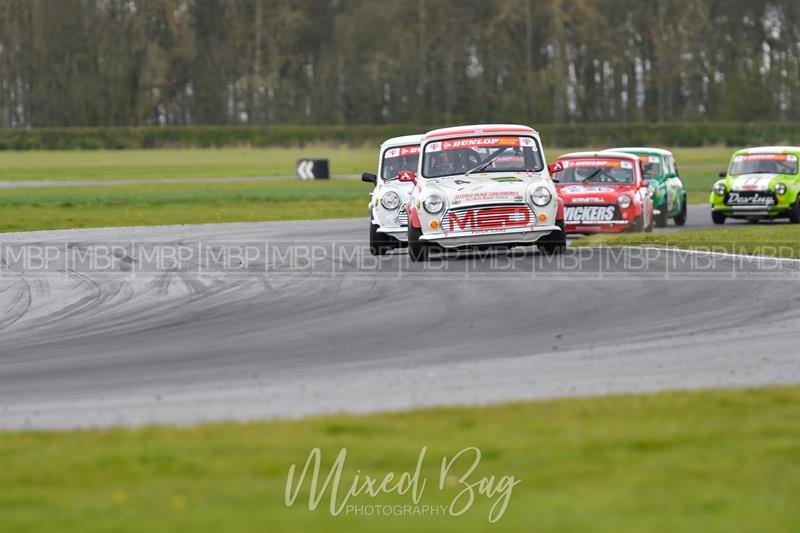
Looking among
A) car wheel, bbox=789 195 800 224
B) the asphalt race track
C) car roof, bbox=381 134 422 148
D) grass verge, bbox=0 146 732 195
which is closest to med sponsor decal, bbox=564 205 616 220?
car roof, bbox=381 134 422 148

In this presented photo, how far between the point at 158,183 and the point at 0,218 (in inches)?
614

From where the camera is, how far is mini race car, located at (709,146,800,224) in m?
24.7

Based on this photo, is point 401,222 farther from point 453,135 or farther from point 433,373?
point 433,373

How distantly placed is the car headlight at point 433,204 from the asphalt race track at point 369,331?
65 cm

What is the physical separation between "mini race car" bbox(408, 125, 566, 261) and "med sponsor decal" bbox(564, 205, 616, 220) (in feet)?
13.8

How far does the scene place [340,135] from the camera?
232ft

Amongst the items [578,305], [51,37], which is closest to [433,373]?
[578,305]

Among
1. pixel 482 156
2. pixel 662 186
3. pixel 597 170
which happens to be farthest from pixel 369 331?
pixel 662 186

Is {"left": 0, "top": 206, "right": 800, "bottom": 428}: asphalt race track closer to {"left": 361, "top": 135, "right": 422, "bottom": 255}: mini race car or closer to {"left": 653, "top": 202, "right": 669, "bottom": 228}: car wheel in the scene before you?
{"left": 361, "top": 135, "right": 422, "bottom": 255}: mini race car

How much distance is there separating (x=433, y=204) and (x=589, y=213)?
563 cm

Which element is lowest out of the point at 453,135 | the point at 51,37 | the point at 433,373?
the point at 433,373

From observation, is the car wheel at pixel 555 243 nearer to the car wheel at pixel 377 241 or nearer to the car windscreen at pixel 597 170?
the car wheel at pixel 377 241

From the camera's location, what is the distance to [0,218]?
29547 mm

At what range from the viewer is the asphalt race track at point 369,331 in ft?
27.8
